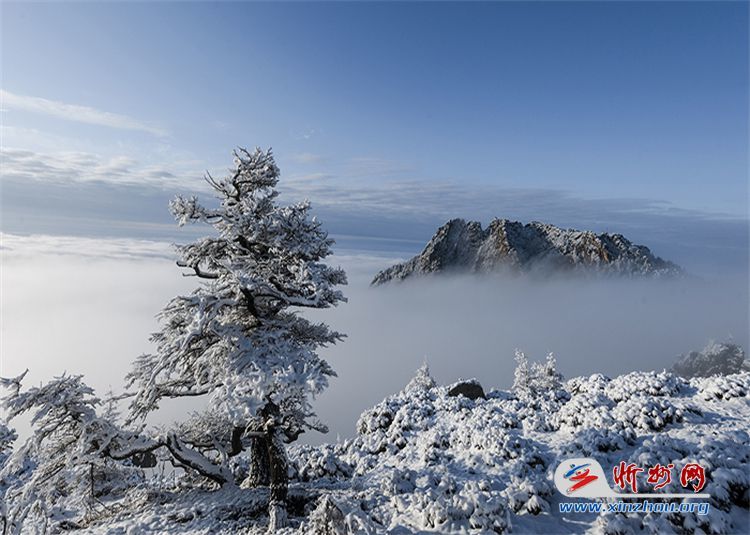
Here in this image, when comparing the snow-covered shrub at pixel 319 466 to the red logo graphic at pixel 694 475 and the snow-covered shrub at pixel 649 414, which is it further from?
the red logo graphic at pixel 694 475

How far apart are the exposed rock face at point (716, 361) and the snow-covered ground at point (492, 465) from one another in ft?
166

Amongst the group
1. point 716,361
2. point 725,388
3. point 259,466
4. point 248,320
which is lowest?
point 716,361

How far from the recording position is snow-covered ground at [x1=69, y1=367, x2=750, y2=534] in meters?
9.25

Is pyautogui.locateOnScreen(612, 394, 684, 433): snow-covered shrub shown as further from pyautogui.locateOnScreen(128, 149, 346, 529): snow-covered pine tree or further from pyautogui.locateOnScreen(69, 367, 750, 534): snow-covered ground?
pyautogui.locateOnScreen(128, 149, 346, 529): snow-covered pine tree

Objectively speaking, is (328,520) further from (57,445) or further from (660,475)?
(660,475)

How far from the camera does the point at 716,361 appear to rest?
55969 millimetres

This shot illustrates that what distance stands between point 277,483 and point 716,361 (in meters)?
70.3

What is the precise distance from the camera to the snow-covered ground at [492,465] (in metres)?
9.25

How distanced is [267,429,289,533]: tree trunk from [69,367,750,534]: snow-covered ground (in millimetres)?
520

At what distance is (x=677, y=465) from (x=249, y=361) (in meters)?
12.0

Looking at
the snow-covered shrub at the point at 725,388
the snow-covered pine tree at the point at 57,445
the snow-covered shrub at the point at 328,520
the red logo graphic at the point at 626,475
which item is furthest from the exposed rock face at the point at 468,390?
the snow-covered pine tree at the point at 57,445

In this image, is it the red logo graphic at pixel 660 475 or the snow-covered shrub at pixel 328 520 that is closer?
the snow-covered shrub at pixel 328 520

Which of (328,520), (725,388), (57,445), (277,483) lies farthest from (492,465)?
(57,445)

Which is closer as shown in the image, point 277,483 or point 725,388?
point 277,483
